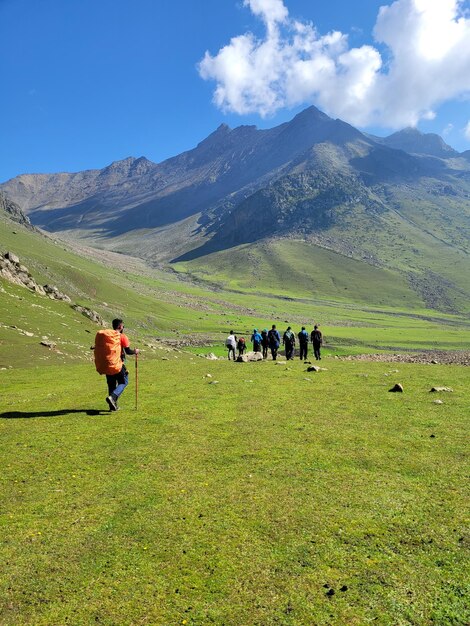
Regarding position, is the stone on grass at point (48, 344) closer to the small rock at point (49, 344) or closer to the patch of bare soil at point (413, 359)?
the small rock at point (49, 344)

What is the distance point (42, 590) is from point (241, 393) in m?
15.4

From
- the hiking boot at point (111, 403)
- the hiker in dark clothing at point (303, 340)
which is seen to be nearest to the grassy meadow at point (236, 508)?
the hiking boot at point (111, 403)

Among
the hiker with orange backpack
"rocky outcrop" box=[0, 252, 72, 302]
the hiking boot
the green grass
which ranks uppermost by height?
"rocky outcrop" box=[0, 252, 72, 302]

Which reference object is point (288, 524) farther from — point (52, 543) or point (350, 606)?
point (52, 543)

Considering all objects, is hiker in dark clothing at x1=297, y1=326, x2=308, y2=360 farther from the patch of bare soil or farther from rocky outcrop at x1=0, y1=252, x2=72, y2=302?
rocky outcrop at x1=0, y1=252, x2=72, y2=302

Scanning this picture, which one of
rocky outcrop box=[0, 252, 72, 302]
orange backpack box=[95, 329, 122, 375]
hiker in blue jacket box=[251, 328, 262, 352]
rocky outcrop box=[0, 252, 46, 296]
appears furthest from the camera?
rocky outcrop box=[0, 252, 72, 302]

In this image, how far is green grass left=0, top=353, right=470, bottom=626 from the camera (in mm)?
7301

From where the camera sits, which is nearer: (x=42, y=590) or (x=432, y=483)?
(x=42, y=590)

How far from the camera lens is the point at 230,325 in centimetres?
12775

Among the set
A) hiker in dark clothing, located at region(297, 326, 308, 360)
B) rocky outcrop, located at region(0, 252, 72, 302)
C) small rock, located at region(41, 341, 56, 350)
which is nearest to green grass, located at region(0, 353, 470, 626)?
hiker in dark clothing, located at region(297, 326, 308, 360)

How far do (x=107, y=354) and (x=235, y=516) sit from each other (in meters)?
10.3

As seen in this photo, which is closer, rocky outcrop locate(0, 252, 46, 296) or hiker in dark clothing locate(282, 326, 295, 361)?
hiker in dark clothing locate(282, 326, 295, 361)

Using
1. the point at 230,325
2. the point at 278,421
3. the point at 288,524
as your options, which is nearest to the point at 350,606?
the point at 288,524

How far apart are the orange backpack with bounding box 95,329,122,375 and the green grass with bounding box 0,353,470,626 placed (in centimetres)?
203
